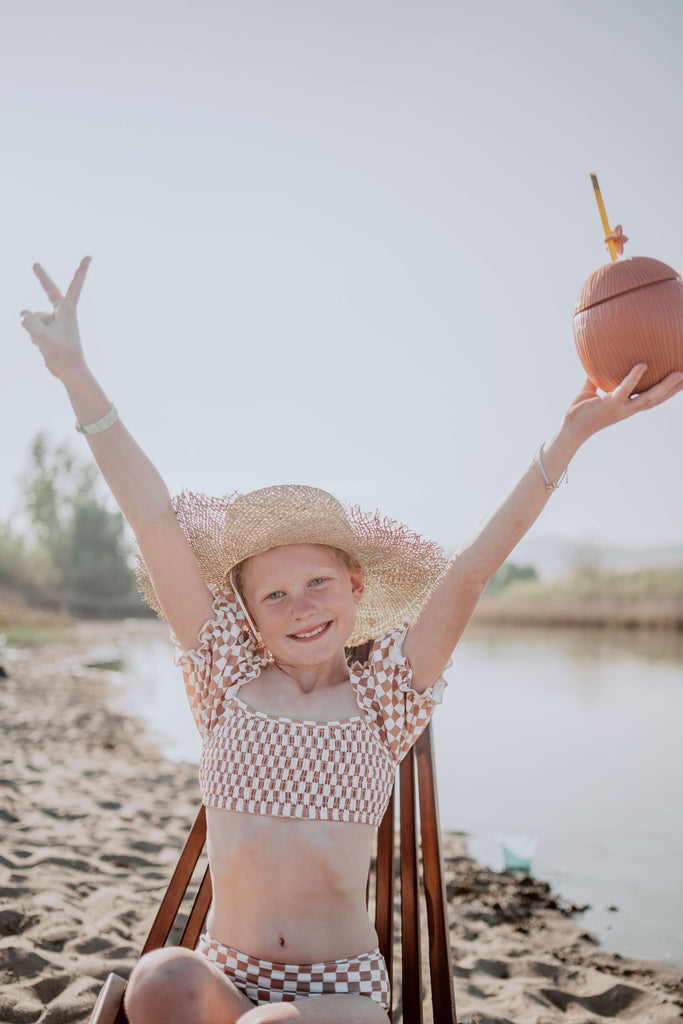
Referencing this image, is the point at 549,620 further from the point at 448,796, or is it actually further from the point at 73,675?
the point at 448,796

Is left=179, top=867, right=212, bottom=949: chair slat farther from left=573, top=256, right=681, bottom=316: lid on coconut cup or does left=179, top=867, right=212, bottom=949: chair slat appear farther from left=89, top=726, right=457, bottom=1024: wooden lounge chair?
left=573, top=256, right=681, bottom=316: lid on coconut cup

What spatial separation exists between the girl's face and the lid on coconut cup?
999mm

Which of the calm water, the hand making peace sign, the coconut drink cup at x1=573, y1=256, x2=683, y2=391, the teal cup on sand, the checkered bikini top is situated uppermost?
the hand making peace sign

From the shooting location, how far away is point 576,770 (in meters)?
7.91

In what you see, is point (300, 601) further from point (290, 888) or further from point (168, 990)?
point (168, 990)

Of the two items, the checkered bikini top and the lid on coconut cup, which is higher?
the lid on coconut cup

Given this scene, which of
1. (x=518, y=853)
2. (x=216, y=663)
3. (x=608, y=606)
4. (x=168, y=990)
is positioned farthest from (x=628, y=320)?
(x=608, y=606)

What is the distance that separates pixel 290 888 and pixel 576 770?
6.64m

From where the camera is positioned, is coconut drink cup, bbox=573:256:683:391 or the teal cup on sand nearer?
coconut drink cup, bbox=573:256:683:391

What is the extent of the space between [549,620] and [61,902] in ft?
84.5

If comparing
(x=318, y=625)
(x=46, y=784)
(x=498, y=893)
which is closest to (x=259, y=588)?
(x=318, y=625)

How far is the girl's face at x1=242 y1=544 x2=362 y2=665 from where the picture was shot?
2150 millimetres

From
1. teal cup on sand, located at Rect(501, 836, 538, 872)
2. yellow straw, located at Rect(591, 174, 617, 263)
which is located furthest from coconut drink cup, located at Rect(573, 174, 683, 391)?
teal cup on sand, located at Rect(501, 836, 538, 872)

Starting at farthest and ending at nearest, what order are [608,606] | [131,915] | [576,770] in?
[608,606], [576,770], [131,915]
